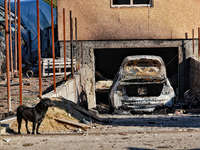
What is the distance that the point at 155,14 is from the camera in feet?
54.2

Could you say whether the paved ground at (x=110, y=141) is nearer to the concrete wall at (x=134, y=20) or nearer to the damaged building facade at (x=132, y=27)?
the damaged building facade at (x=132, y=27)

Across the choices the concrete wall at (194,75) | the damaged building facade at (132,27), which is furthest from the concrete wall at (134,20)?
the concrete wall at (194,75)

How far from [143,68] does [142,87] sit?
0.63 m

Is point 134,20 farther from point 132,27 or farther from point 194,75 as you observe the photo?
point 194,75

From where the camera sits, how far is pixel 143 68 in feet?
34.2

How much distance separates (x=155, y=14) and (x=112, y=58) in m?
6.27

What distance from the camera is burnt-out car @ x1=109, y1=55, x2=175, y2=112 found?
10.1 metres

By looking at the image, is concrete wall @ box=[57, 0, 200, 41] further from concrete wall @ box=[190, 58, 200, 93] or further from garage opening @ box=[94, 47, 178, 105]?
garage opening @ box=[94, 47, 178, 105]

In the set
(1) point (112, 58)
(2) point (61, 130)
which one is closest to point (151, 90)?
(2) point (61, 130)

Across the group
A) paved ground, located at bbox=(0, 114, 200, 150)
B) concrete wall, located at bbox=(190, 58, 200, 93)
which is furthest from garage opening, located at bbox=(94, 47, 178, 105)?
paved ground, located at bbox=(0, 114, 200, 150)

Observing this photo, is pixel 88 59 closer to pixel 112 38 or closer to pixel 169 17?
pixel 112 38

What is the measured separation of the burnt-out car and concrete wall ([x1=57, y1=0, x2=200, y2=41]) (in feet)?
20.7

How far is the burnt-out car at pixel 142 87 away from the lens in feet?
33.0

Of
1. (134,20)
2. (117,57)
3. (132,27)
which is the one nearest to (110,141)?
(132,27)
